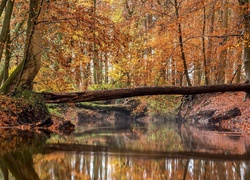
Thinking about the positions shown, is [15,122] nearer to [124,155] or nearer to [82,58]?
[82,58]

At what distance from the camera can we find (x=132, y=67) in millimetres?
20609

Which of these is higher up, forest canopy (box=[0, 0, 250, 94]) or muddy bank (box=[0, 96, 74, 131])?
forest canopy (box=[0, 0, 250, 94])

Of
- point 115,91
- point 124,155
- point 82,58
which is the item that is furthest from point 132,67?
point 124,155

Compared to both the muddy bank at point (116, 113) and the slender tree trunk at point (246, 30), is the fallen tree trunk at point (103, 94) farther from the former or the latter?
the muddy bank at point (116, 113)

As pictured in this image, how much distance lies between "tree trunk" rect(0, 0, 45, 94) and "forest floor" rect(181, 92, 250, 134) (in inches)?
279

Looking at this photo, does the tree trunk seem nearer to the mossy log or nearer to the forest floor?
the forest floor

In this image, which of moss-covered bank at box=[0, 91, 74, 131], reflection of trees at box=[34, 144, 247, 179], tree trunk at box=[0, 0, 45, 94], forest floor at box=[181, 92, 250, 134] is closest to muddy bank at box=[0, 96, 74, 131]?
moss-covered bank at box=[0, 91, 74, 131]

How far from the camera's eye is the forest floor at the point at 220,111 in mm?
13155

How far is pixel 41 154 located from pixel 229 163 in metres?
2.54

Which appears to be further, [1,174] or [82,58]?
[82,58]

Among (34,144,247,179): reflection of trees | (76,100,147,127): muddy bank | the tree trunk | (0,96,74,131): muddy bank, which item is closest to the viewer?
(34,144,247,179): reflection of trees

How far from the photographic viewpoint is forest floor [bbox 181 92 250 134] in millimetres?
13155

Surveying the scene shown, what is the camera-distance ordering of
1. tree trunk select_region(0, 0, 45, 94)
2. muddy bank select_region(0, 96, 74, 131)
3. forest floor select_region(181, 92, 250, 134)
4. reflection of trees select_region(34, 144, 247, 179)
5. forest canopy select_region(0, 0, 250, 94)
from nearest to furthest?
Answer: reflection of trees select_region(34, 144, 247, 179) → muddy bank select_region(0, 96, 74, 131) → forest canopy select_region(0, 0, 250, 94) → tree trunk select_region(0, 0, 45, 94) → forest floor select_region(181, 92, 250, 134)

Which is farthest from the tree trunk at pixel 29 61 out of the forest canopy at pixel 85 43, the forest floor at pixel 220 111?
the forest floor at pixel 220 111
